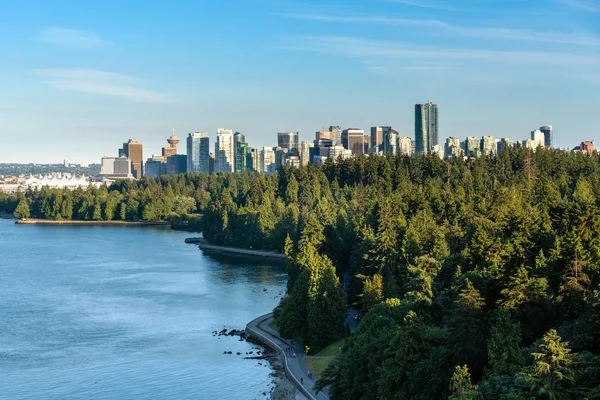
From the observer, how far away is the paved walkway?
39.0m

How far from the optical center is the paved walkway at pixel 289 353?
128ft

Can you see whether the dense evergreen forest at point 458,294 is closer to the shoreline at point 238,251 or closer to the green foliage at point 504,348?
the green foliage at point 504,348

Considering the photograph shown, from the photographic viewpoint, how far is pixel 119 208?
157 m

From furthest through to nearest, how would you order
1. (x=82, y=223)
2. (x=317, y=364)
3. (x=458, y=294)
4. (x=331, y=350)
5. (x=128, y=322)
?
(x=82, y=223) → (x=128, y=322) → (x=331, y=350) → (x=317, y=364) → (x=458, y=294)

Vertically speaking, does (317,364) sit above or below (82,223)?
below

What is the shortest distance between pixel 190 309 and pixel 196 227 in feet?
248

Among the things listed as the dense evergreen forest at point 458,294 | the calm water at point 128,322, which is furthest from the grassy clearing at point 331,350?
the calm water at point 128,322

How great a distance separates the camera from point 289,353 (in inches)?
1800

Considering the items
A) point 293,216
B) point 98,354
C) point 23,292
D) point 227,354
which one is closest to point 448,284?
point 227,354

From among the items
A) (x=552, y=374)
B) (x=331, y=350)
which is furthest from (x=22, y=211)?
(x=552, y=374)

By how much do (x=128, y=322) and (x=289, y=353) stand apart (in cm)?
1435

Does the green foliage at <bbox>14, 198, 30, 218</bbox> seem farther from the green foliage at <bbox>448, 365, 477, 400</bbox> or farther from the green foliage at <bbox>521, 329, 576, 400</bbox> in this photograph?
the green foliage at <bbox>521, 329, 576, 400</bbox>

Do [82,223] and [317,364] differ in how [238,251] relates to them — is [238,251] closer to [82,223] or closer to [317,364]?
[317,364]

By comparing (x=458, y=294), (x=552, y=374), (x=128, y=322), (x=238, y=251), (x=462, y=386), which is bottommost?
(x=128, y=322)
